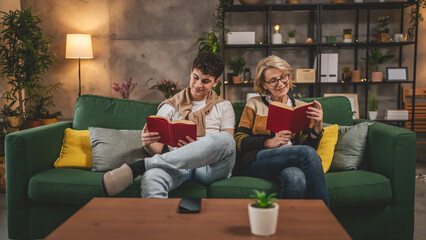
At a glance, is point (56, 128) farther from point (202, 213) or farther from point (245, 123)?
point (202, 213)

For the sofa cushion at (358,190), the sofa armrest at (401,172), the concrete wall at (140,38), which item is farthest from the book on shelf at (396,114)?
the sofa cushion at (358,190)

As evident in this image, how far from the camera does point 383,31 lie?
3906 millimetres

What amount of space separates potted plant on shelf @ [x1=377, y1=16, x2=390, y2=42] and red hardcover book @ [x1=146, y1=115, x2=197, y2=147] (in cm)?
316

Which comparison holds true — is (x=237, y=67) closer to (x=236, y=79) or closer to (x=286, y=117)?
(x=236, y=79)

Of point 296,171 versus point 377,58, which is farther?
point 377,58

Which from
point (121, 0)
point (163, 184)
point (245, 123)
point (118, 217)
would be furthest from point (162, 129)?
point (121, 0)

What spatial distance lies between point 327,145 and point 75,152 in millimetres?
1549

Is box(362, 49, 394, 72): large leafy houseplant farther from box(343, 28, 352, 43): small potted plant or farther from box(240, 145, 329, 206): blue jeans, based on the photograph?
box(240, 145, 329, 206): blue jeans

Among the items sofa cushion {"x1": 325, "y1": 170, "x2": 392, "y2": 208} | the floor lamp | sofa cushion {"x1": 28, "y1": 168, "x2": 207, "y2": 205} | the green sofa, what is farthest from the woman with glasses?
the floor lamp

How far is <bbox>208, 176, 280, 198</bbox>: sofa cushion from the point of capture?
1734mm

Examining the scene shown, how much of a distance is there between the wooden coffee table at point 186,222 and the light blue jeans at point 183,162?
27 centimetres

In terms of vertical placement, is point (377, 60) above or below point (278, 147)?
above

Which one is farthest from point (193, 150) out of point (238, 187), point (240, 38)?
point (240, 38)

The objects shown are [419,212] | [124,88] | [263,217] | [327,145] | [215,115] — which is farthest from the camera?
[124,88]
